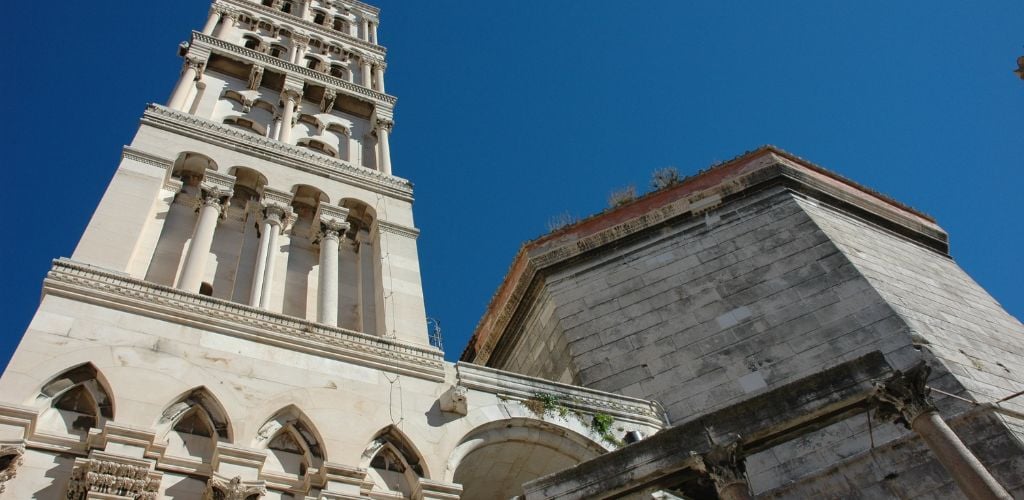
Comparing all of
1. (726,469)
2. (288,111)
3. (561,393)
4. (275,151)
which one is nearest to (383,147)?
(288,111)

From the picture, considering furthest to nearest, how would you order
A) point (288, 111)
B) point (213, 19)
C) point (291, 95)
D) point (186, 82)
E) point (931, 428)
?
point (213, 19) < point (291, 95) < point (288, 111) < point (186, 82) < point (931, 428)

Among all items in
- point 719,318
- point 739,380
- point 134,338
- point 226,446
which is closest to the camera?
point 226,446

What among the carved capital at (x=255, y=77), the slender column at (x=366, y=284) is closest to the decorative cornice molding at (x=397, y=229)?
the slender column at (x=366, y=284)

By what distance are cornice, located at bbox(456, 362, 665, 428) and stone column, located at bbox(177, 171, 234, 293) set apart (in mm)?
3630

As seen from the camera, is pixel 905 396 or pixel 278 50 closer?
pixel 905 396

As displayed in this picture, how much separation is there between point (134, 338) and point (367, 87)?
10858mm

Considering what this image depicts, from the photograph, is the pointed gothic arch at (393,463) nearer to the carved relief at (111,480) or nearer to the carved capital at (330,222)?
the carved relief at (111,480)

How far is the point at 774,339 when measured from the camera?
1214 cm

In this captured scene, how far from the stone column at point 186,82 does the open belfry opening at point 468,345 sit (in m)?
0.08

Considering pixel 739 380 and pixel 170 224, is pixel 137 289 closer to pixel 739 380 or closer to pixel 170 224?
pixel 170 224

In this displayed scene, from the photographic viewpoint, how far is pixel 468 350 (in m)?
17.7

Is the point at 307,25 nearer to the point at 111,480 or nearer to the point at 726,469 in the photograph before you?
the point at 111,480

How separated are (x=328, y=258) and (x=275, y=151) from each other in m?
2.73

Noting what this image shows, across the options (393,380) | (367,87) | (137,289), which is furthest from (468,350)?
(137,289)
